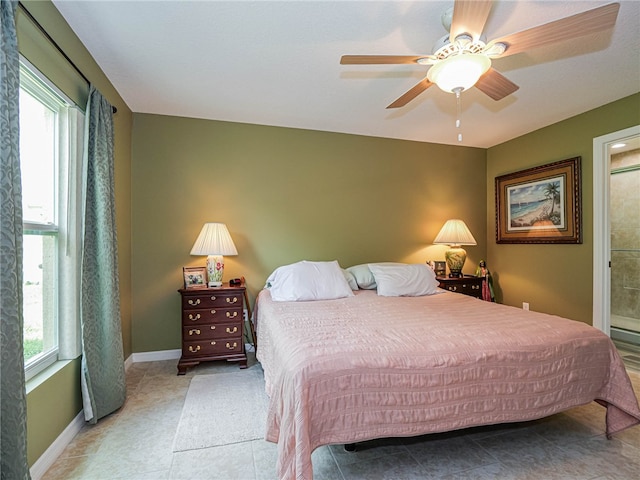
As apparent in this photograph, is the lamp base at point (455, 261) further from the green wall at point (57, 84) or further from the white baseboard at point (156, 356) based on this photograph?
the green wall at point (57, 84)

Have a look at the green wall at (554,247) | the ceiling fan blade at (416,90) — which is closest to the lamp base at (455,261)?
the green wall at (554,247)

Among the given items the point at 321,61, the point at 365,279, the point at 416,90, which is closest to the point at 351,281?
the point at 365,279

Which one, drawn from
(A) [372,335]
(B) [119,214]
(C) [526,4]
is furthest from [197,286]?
(C) [526,4]

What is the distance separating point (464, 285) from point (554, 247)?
1041mm

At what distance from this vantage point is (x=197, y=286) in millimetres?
2941

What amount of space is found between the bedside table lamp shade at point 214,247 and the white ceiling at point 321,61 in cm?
122

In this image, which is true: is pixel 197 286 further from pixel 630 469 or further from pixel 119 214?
pixel 630 469

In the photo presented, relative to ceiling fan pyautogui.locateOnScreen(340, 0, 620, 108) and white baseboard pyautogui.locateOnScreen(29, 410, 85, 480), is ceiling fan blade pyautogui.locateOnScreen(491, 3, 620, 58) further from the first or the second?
white baseboard pyautogui.locateOnScreen(29, 410, 85, 480)

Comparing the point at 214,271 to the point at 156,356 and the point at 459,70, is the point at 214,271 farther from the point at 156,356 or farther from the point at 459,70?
the point at 459,70

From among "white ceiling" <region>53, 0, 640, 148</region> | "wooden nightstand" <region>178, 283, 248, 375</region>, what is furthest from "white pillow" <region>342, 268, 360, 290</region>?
"white ceiling" <region>53, 0, 640, 148</region>

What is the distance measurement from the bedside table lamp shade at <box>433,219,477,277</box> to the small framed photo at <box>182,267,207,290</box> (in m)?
2.77

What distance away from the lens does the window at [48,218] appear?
1641mm

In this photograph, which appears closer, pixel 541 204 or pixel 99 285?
pixel 99 285

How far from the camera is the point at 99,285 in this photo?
2.09 m
